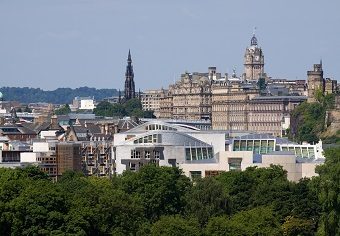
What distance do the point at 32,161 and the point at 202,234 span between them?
135 ft

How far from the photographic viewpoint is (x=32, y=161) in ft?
400

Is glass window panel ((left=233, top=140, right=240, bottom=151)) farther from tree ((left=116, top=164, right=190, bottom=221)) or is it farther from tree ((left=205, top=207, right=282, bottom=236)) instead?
tree ((left=205, top=207, right=282, bottom=236))

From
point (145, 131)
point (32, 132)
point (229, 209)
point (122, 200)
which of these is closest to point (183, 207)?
point (229, 209)

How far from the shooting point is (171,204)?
316 feet

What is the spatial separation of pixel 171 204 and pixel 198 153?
20995mm

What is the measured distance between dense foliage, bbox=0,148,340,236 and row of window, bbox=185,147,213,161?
961cm

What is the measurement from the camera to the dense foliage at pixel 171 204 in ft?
254

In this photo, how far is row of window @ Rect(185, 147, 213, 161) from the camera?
4572 inches

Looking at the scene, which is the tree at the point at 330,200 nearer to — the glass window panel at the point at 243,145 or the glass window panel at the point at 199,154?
the glass window panel at the point at 199,154

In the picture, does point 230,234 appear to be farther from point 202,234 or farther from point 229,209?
point 229,209

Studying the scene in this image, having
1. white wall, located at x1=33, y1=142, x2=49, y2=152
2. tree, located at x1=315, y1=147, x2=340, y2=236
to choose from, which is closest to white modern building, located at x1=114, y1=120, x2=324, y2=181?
white wall, located at x1=33, y1=142, x2=49, y2=152

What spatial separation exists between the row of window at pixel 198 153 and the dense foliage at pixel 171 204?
9607 millimetres

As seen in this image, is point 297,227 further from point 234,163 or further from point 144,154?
point 144,154

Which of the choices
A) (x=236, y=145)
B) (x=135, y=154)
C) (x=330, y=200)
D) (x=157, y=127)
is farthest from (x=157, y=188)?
(x=157, y=127)
